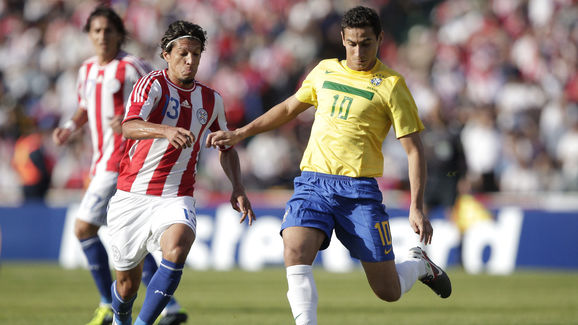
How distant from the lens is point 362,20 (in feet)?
21.1

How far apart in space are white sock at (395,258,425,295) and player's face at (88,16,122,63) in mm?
3505

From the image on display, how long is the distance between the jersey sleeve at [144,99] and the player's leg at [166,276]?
0.87 meters

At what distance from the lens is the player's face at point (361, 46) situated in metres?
6.45

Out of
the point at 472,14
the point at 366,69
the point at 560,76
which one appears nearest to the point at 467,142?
the point at 560,76

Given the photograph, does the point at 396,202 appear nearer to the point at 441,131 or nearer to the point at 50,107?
the point at 441,131

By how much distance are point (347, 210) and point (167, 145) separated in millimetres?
1457

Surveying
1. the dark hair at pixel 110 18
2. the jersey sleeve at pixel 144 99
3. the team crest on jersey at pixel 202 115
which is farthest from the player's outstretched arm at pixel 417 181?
the dark hair at pixel 110 18

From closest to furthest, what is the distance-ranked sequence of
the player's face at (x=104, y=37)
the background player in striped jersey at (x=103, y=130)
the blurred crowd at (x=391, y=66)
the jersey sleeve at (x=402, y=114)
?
the jersey sleeve at (x=402, y=114), the background player in striped jersey at (x=103, y=130), the player's face at (x=104, y=37), the blurred crowd at (x=391, y=66)

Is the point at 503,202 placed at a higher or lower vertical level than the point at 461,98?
lower

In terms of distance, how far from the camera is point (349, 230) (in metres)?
6.63

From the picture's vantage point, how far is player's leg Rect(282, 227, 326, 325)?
20.6 ft

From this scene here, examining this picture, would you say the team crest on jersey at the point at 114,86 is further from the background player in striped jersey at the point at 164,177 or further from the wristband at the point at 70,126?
the background player in striped jersey at the point at 164,177

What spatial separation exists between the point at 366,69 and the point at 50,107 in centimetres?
1548

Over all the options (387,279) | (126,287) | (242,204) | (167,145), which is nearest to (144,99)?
(167,145)
